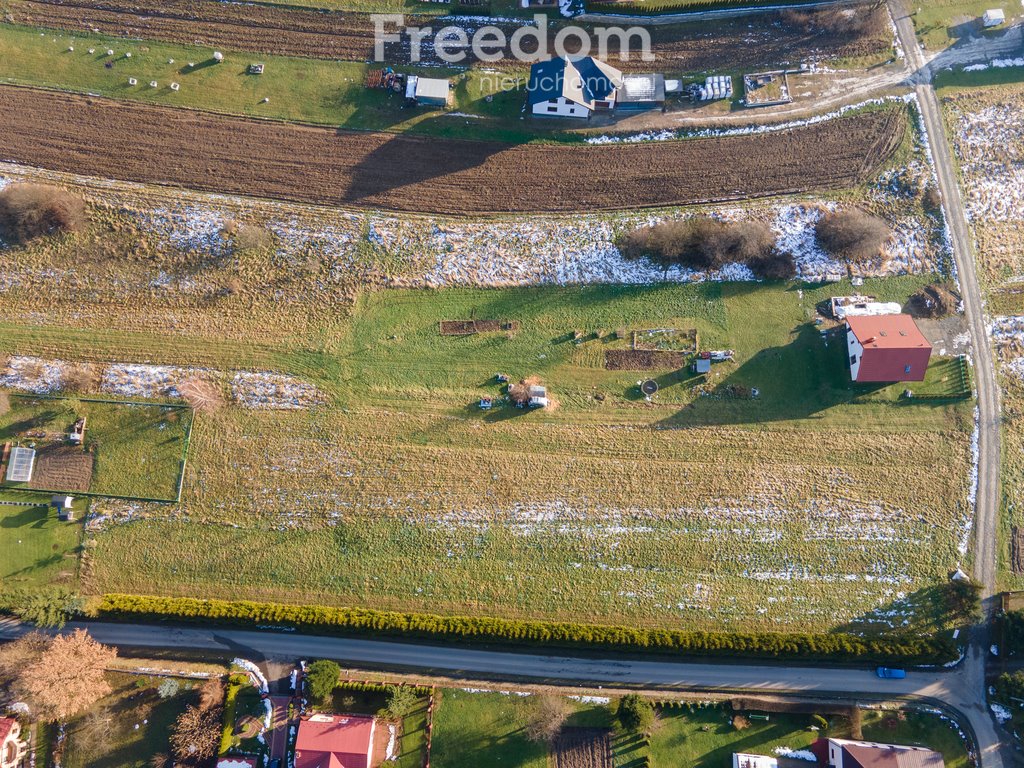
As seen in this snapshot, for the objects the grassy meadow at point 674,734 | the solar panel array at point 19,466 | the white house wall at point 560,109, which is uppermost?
the white house wall at point 560,109

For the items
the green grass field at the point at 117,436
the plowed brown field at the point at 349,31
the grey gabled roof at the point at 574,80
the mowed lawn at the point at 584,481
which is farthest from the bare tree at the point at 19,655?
the grey gabled roof at the point at 574,80

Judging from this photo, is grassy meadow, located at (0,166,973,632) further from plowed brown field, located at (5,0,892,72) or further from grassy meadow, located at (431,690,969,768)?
plowed brown field, located at (5,0,892,72)

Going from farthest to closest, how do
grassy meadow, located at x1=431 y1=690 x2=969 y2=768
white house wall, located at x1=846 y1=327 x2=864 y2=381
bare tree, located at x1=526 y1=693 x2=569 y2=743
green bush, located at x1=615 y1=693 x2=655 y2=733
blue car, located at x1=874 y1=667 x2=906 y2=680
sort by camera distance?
white house wall, located at x1=846 y1=327 x2=864 y2=381, blue car, located at x1=874 y1=667 x2=906 y2=680, grassy meadow, located at x1=431 y1=690 x2=969 y2=768, bare tree, located at x1=526 y1=693 x2=569 y2=743, green bush, located at x1=615 y1=693 x2=655 y2=733

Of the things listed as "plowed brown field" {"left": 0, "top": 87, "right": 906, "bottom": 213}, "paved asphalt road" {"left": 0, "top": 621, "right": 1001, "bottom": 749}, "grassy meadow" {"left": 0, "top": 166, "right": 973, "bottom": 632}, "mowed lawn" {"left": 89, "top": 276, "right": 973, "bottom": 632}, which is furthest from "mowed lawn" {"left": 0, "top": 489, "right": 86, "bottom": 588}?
"plowed brown field" {"left": 0, "top": 87, "right": 906, "bottom": 213}

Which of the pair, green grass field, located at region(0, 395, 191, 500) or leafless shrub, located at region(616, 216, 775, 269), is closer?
green grass field, located at region(0, 395, 191, 500)

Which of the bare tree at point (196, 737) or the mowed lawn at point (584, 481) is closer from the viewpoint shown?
the bare tree at point (196, 737)

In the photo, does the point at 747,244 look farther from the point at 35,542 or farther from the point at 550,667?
the point at 35,542

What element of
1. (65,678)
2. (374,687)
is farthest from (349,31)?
(65,678)

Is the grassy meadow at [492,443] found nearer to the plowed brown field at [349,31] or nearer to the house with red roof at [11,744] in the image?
the house with red roof at [11,744]
